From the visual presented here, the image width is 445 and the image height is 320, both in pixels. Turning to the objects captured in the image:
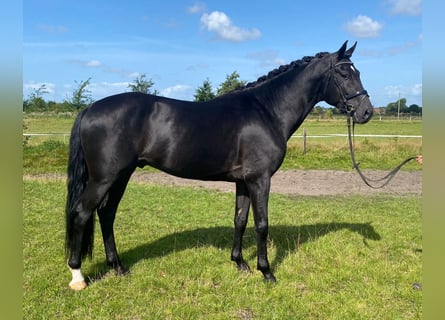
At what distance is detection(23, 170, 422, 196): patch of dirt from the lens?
411 inches

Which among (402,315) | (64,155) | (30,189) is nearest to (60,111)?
(64,155)

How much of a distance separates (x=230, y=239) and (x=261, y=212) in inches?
68.1

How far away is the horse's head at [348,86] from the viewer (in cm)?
428

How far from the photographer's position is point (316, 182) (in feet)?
38.1

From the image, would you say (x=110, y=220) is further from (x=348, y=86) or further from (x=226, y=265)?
(x=348, y=86)

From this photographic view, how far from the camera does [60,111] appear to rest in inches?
1826

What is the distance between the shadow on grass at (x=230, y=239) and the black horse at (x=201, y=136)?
0.68m

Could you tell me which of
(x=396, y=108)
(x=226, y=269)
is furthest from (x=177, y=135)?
(x=396, y=108)

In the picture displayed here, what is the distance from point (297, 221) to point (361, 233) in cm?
123

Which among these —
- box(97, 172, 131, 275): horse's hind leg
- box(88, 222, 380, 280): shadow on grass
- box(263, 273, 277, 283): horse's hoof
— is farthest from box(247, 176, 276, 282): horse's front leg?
box(97, 172, 131, 275): horse's hind leg

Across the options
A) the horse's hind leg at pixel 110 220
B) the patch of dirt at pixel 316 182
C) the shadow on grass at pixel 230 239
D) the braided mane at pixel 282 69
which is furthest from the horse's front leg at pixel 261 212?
the patch of dirt at pixel 316 182

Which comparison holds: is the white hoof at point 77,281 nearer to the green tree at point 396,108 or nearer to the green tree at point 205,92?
the green tree at point 205,92

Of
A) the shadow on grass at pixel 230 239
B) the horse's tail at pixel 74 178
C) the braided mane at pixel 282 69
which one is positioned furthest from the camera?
the shadow on grass at pixel 230 239

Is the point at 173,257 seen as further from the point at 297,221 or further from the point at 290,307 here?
the point at 297,221
